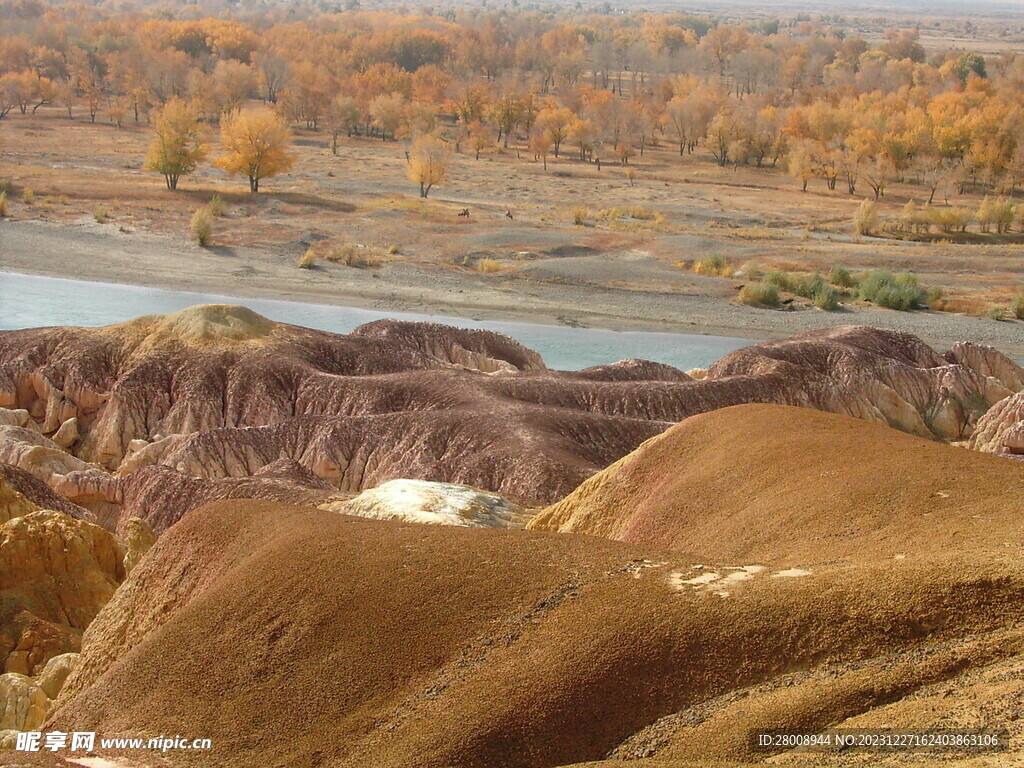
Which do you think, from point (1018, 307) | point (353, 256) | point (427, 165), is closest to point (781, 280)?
point (1018, 307)

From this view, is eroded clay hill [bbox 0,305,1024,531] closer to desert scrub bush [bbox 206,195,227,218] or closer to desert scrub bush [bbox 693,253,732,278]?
desert scrub bush [bbox 693,253,732,278]

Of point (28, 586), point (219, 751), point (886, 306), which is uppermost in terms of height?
point (219, 751)

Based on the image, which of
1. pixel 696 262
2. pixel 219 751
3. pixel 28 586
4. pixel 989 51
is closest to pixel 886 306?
pixel 696 262

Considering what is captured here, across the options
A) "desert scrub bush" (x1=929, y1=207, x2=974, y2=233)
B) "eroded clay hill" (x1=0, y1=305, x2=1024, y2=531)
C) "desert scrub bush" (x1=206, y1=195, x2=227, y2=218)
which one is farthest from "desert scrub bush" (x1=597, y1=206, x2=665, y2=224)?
"eroded clay hill" (x1=0, y1=305, x2=1024, y2=531)

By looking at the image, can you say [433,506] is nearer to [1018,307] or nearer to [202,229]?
[1018,307]

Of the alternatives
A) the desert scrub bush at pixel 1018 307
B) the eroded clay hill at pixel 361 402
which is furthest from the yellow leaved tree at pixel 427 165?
the eroded clay hill at pixel 361 402

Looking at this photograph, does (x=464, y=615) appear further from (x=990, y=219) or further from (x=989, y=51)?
(x=989, y=51)
